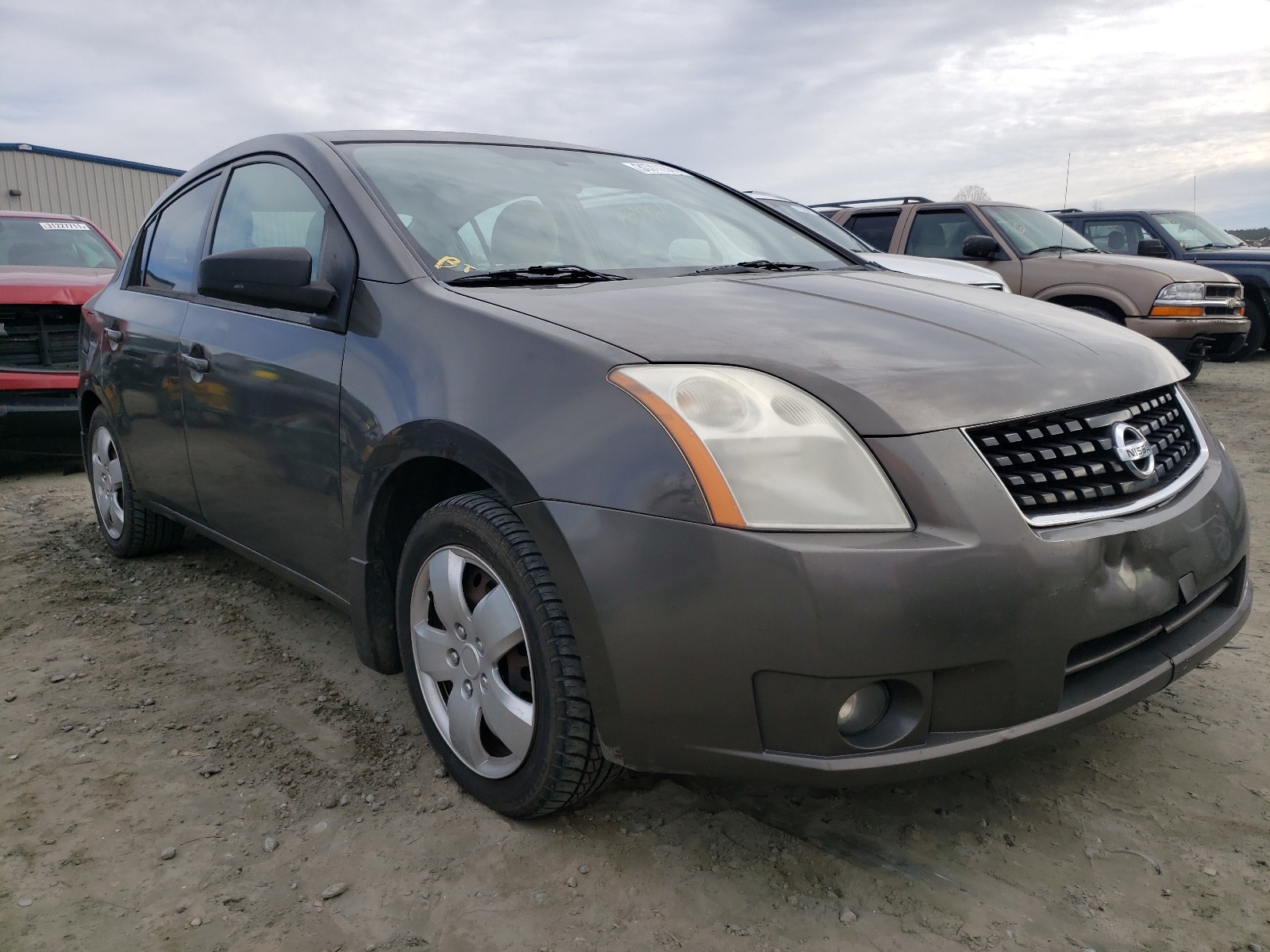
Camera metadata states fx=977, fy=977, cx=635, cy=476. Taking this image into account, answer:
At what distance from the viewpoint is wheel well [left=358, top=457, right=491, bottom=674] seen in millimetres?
2211

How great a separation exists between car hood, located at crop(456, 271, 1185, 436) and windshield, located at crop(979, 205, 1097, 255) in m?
6.49

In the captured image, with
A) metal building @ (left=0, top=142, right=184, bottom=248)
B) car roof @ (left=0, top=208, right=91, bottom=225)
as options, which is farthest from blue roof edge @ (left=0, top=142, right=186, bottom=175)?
car roof @ (left=0, top=208, right=91, bottom=225)

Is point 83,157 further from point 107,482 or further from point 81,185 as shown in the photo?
point 107,482

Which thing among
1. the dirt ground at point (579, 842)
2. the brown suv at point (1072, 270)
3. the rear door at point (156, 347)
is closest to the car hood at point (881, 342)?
the dirt ground at point (579, 842)

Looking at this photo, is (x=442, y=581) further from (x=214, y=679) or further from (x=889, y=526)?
(x=214, y=679)

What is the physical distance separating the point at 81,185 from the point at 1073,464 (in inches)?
1038

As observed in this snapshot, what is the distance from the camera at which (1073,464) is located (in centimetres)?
181

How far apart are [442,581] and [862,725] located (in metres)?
0.93

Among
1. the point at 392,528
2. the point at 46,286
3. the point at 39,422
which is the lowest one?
the point at 39,422

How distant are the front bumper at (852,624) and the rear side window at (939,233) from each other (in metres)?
7.38

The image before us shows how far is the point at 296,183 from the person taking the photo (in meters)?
2.74

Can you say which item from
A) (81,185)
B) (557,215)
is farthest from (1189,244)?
(81,185)

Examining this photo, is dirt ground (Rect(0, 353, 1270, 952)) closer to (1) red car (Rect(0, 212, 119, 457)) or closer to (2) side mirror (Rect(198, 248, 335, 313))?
(2) side mirror (Rect(198, 248, 335, 313))

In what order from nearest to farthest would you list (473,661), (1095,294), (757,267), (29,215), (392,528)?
(473,661), (392,528), (757,267), (29,215), (1095,294)
